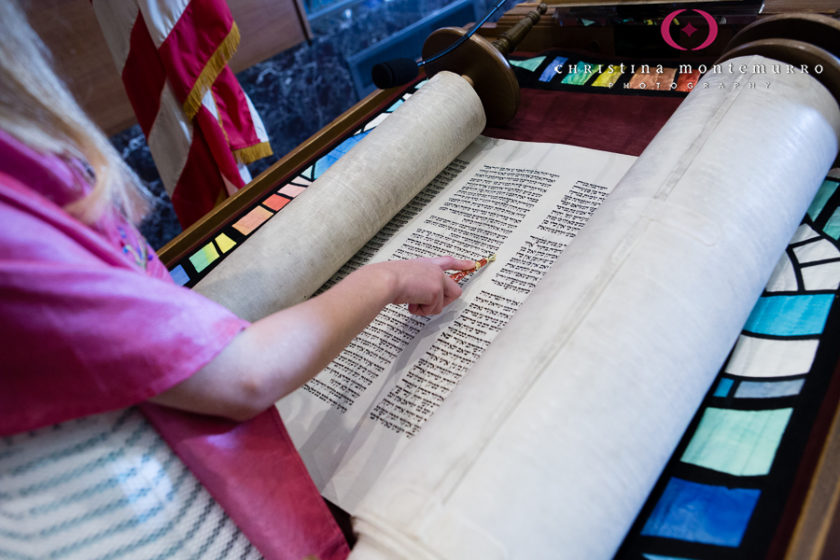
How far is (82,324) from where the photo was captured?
14.0 inches

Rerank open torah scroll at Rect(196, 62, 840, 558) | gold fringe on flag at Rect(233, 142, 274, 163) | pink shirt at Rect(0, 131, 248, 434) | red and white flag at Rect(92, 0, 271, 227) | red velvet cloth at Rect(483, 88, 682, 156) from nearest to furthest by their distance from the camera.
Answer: pink shirt at Rect(0, 131, 248, 434) → open torah scroll at Rect(196, 62, 840, 558) → red velvet cloth at Rect(483, 88, 682, 156) → red and white flag at Rect(92, 0, 271, 227) → gold fringe on flag at Rect(233, 142, 274, 163)

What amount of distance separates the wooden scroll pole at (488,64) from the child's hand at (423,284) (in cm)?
45

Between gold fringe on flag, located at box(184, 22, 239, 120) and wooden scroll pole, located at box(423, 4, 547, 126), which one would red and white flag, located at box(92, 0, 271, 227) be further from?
wooden scroll pole, located at box(423, 4, 547, 126)

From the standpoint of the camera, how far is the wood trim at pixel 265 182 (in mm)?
1013

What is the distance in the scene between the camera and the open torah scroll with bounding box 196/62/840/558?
44 centimetres

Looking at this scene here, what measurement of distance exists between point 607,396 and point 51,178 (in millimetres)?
490

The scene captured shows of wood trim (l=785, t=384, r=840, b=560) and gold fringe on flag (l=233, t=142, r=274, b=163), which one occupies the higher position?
gold fringe on flag (l=233, t=142, r=274, b=163)

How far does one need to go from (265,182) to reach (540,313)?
758 mm

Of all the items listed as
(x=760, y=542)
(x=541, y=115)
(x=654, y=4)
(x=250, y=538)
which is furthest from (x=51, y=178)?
(x=654, y=4)

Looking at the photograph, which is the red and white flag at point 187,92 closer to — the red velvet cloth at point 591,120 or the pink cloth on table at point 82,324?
the red velvet cloth at point 591,120

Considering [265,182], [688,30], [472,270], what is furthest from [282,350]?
[688,30]

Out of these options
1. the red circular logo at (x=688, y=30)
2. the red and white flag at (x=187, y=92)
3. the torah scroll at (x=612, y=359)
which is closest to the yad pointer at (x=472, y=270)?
the torah scroll at (x=612, y=359)

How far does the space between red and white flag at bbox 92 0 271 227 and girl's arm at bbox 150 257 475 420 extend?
0.96 m

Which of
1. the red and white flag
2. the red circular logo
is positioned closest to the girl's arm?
the red circular logo
